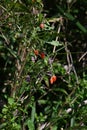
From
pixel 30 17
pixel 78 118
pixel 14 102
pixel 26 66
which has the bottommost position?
pixel 78 118

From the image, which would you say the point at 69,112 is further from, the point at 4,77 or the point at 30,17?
the point at 30,17

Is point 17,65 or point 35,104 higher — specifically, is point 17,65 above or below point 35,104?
above

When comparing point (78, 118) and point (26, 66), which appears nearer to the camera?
point (26, 66)

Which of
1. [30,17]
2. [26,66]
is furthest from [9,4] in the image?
[26,66]

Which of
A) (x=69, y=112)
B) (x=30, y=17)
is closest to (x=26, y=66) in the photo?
(x=30, y=17)

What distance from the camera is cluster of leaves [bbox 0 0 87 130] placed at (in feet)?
5.06

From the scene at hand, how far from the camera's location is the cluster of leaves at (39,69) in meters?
1.54

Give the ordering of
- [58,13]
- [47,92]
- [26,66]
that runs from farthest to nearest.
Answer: [58,13] < [47,92] < [26,66]

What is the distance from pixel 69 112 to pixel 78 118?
61mm

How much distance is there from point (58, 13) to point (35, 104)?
60 cm

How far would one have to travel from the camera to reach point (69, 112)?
76.1 inches

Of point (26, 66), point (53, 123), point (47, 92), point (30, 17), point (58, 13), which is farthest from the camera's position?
point (58, 13)

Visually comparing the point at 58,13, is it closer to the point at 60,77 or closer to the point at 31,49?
the point at 60,77

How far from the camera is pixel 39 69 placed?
166 cm
